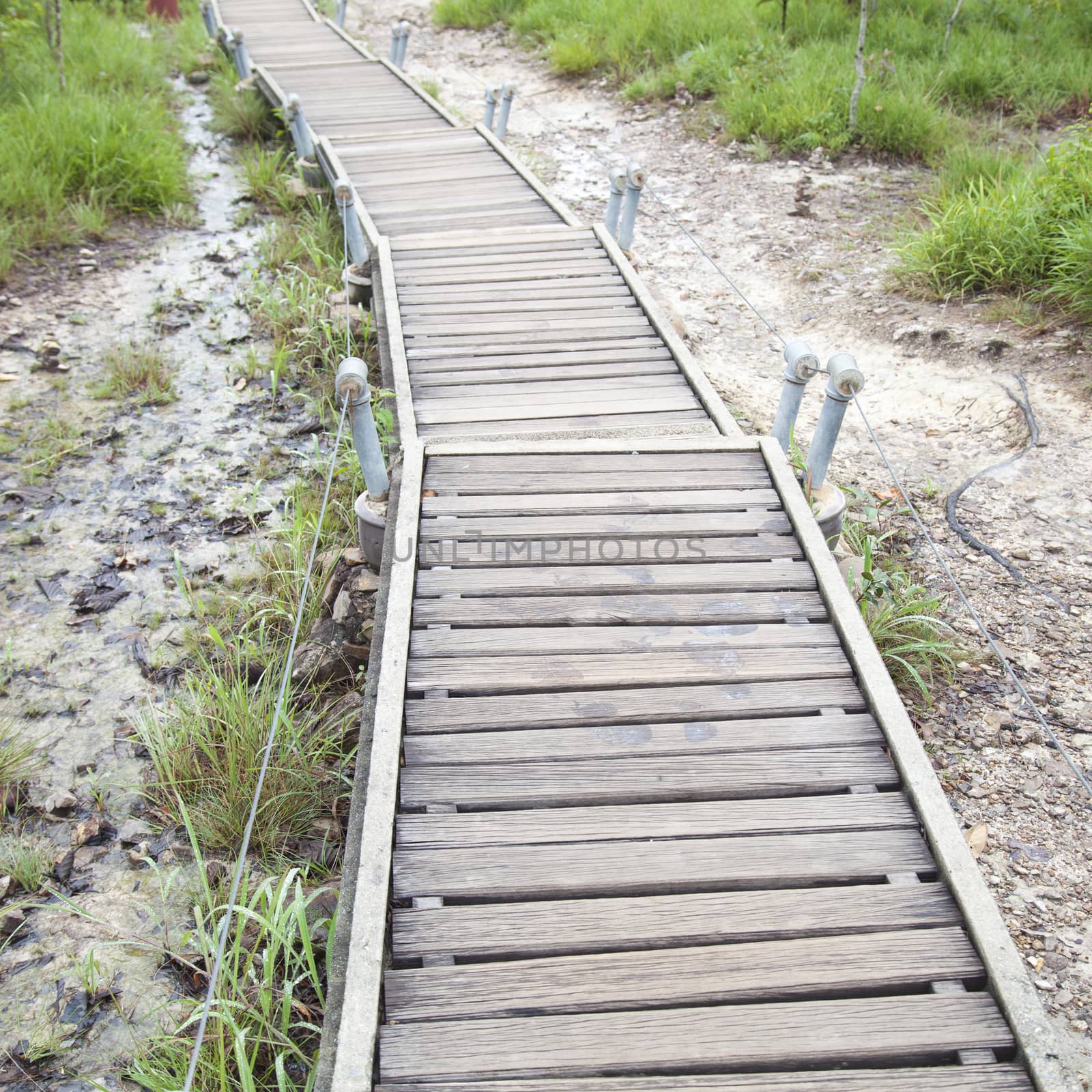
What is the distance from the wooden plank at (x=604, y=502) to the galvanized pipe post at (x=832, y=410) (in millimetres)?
195

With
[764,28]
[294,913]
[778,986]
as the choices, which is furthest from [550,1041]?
[764,28]

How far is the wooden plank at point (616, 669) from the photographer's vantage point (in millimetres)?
2949

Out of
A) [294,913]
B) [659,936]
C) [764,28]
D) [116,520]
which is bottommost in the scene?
[116,520]

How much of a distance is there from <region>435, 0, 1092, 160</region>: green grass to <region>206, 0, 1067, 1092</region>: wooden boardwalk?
16.3ft

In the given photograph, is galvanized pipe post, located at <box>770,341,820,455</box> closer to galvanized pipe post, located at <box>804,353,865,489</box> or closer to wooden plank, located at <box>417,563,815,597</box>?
galvanized pipe post, located at <box>804,353,865,489</box>

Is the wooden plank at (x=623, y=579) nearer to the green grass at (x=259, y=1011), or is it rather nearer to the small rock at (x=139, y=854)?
the green grass at (x=259, y=1011)

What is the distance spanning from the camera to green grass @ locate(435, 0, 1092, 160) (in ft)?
25.9

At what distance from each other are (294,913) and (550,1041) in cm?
100

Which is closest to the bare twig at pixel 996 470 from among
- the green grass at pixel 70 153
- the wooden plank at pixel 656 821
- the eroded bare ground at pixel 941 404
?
the eroded bare ground at pixel 941 404

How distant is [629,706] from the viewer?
2.88 meters

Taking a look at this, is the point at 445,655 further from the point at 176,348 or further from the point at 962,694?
the point at 176,348

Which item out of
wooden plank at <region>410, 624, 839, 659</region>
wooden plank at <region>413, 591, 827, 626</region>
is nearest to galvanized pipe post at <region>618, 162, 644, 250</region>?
wooden plank at <region>413, 591, 827, 626</region>

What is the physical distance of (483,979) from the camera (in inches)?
87.0

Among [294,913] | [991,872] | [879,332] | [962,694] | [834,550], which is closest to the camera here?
[294,913]
